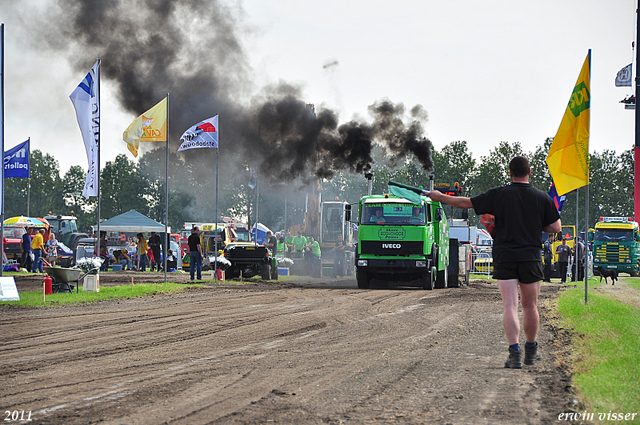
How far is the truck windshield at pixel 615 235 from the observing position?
39219mm

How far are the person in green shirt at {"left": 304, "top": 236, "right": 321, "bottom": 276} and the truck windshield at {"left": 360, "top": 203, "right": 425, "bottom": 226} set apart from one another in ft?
32.2

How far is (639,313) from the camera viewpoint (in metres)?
12.8

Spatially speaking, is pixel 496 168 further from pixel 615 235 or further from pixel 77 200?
pixel 77 200

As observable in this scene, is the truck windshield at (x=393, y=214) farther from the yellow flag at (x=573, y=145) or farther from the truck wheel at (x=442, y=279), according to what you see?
the yellow flag at (x=573, y=145)

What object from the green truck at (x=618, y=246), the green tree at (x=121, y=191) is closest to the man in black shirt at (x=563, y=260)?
the green truck at (x=618, y=246)

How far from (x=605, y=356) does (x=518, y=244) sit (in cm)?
164

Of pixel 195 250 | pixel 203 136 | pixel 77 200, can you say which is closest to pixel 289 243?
pixel 195 250

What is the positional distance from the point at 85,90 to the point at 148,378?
14398 millimetres

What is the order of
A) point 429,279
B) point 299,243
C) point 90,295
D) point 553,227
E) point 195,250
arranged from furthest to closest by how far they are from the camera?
point 299,243 < point 195,250 < point 429,279 < point 90,295 < point 553,227

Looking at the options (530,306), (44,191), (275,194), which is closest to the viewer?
(530,306)

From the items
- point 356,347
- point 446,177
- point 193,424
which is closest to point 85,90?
point 356,347

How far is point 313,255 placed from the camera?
3150 cm

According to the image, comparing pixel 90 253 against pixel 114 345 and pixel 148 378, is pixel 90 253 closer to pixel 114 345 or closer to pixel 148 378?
pixel 114 345

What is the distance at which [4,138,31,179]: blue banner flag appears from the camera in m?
27.0
